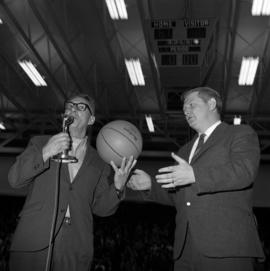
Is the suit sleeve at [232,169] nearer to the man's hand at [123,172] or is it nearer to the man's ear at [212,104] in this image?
the man's ear at [212,104]

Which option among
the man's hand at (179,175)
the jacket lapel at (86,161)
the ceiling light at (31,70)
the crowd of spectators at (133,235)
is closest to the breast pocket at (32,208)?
the jacket lapel at (86,161)

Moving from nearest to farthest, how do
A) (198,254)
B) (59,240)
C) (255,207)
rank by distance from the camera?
(198,254) < (59,240) < (255,207)

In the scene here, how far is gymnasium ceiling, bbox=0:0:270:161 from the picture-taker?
9523 mm

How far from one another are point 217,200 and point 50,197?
131cm

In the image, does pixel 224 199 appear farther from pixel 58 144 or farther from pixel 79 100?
pixel 79 100

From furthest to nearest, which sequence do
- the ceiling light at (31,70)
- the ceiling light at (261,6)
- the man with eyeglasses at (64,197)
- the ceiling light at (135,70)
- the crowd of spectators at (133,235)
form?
the crowd of spectators at (133,235) → the ceiling light at (31,70) → the ceiling light at (135,70) → the ceiling light at (261,6) → the man with eyeglasses at (64,197)

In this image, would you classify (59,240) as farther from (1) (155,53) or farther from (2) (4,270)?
(2) (4,270)

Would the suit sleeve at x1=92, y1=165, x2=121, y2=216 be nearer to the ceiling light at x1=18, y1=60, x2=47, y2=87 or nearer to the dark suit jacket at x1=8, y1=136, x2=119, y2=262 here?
the dark suit jacket at x1=8, y1=136, x2=119, y2=262

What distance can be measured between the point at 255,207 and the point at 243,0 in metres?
10.7

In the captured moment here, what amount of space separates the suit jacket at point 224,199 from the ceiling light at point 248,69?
7629 millimetres

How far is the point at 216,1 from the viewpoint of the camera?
9.34 metres

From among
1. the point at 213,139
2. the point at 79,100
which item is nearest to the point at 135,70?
the point at 79,100

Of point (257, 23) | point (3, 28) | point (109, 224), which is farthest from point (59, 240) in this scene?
point (109, 224)

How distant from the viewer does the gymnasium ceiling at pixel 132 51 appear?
952cm
